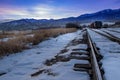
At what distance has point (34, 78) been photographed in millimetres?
5250

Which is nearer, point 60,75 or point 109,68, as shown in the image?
point 60,75

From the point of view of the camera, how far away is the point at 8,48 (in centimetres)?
1059

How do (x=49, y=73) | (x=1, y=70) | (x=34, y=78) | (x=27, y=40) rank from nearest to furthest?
(x=34, y=78), (x=49, y=73), (x=1, y=70), (x=27, y=40)

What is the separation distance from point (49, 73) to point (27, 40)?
9.98 meters

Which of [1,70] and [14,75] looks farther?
[1,70]

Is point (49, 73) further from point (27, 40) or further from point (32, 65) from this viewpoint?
point (27, 40)

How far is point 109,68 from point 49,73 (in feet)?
5.92

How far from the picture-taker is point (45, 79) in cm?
505

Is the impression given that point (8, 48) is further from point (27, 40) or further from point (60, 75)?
point (60, 75)

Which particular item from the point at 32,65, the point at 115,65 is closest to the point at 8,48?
the point at 32,65

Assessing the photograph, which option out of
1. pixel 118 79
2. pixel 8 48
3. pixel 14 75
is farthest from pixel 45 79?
pixel 8 48

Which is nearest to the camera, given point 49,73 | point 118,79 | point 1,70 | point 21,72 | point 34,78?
point 118,79

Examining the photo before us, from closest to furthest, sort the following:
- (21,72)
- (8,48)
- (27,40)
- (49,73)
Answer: (49,73) < (21,72) < (8,48) < (27,40)

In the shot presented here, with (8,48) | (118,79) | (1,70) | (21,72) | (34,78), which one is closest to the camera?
(118,79)
